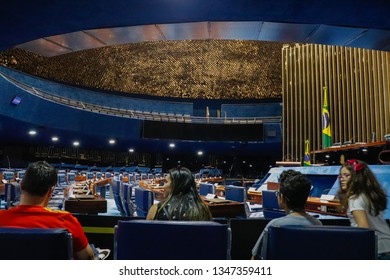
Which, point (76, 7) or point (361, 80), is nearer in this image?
point (76, 7)

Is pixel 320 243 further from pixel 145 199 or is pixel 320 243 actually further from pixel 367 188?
pixel 145 199

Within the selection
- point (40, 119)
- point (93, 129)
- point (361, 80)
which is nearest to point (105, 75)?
point (93, 129)

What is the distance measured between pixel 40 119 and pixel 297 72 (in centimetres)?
1186

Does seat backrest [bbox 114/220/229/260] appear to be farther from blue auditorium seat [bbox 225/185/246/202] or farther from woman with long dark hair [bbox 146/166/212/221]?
blue auditorium seat [bbox 225/185/246/202]

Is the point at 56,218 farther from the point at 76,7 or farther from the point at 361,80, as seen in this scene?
the point at 361,80

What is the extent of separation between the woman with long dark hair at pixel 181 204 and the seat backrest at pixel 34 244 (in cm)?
81

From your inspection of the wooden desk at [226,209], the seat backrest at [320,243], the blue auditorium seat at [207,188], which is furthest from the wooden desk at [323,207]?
the seat backrest at [320,243]

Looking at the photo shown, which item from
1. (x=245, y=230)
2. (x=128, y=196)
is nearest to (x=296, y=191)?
(x=245, y=230)

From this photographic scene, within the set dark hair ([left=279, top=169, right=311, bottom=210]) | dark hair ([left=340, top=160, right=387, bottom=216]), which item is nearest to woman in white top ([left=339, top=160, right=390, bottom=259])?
dark hair ([left=340, top=160, right=387, bottom=216])

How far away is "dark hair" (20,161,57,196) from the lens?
1657mm

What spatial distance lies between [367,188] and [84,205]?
3.09 metres

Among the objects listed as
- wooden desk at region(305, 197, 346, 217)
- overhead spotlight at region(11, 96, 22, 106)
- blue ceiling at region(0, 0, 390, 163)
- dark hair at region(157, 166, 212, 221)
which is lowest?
wooden desk at region(305, 197, 346, 217)

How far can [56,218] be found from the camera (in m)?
1.54
